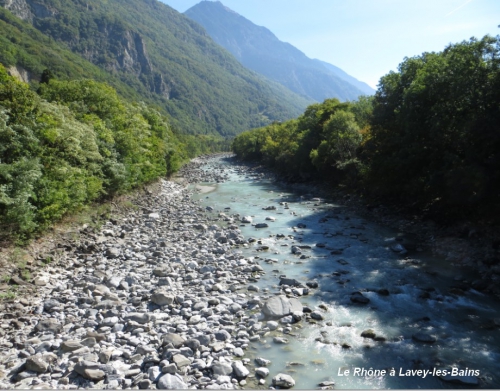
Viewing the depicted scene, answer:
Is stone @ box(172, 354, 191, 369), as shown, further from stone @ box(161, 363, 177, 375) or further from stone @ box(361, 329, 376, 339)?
stone @ box(361, 329, 376, 339)

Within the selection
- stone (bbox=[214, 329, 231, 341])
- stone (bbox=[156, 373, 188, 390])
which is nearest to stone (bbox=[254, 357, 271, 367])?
stone (bbox=[214, 329, 231, 341])

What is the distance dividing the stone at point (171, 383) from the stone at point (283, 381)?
8.20 ft

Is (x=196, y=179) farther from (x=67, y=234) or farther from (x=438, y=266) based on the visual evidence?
(x=438, y=266)

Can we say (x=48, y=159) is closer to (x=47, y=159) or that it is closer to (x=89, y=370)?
(x=47, y=159)

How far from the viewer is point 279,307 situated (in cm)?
1327

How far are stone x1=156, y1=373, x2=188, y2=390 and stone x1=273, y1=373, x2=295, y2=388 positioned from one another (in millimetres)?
2500

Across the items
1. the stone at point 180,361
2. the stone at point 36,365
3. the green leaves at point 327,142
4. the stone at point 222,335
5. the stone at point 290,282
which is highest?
the green leaves at point 327,142

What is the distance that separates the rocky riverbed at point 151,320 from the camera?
368 inches

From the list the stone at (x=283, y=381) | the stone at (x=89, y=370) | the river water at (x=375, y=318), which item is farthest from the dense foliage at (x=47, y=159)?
the stone at (x=283, y=381)

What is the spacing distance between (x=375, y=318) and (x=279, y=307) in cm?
378

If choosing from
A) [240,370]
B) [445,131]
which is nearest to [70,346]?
[240,370]

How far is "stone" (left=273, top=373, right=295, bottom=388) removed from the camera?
9.20 m

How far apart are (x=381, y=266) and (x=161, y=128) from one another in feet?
156

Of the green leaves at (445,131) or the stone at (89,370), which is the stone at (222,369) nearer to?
the stone at (89,370)
